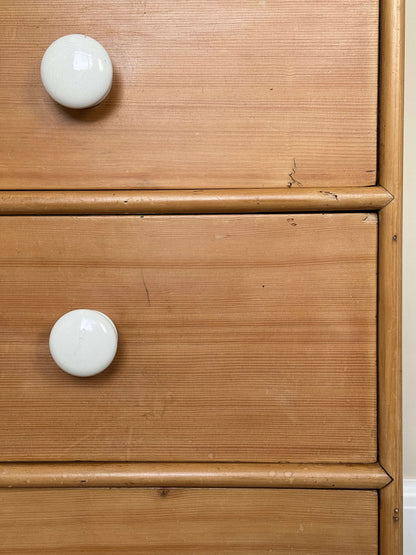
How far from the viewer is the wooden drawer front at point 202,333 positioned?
0.37 metres

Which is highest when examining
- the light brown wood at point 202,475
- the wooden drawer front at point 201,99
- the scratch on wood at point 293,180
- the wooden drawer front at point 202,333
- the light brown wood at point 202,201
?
the wooden drawer front at point 201,99

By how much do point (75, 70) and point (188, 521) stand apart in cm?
33

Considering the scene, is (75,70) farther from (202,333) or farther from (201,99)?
(202,333)

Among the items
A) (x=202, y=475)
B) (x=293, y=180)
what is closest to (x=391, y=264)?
(x=293, y=180)

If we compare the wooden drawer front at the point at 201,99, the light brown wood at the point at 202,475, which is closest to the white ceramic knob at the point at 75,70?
the wooden drawer front at the point at 201,99

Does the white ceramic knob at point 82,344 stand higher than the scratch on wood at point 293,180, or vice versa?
the scratch on wood at point 293,180

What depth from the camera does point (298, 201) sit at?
0.37m

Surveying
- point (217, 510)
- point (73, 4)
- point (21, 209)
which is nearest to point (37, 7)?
point (73, 4)

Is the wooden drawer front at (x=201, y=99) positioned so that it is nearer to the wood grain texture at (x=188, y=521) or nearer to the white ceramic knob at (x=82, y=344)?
the white ceramic knob at (x=82, y=344)

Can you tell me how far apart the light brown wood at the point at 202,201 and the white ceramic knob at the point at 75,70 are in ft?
0.22

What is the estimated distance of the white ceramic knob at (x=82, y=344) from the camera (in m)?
0.35

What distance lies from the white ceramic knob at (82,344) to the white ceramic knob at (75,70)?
15 centimetres

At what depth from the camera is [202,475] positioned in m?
0.38

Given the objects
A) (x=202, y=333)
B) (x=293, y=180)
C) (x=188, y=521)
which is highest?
(x=293, y=180)
